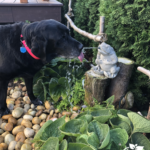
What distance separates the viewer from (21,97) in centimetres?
264

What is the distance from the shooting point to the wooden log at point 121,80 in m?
2.01

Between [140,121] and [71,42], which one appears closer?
[140,121]

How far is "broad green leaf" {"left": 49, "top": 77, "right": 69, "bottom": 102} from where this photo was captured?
7.70 feet

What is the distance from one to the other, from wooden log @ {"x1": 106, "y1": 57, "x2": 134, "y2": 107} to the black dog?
0.65 m

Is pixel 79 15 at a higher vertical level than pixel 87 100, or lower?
higher

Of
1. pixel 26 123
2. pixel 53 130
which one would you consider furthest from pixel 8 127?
pixel 53 130

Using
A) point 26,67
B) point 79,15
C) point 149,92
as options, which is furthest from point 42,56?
point 79,15

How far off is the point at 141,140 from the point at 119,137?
0.66ft

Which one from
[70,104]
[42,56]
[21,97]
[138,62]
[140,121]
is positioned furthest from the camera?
[21,97]

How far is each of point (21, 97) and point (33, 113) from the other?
0.52 m

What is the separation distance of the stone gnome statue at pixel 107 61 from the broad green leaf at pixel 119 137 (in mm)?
945

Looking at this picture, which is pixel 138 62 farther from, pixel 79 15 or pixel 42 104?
pixel 79 15

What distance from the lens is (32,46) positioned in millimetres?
1653

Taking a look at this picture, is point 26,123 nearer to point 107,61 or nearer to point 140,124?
point 107,61
